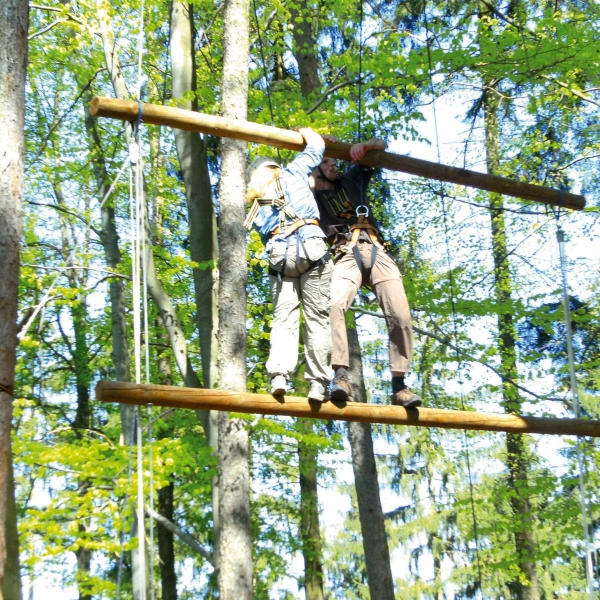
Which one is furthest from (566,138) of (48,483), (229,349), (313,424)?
(48,483)

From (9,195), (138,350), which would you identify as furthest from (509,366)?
(9,195)

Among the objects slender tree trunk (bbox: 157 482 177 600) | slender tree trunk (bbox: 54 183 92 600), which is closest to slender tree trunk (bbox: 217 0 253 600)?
slender tree trunk (bbox: 157 482 177 600)

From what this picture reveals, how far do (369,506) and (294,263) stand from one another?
600 cm

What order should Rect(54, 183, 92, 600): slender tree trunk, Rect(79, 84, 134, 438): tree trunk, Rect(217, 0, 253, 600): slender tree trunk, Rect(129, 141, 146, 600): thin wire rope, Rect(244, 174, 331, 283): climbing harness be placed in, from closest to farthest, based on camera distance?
Rect(129, 141, 146, 600): thin wire rope
Rect(244, 174, 331, 283): climbing harness
Rect(217, 0, 253, 600): slender tree trunk
Rect(79, 84, 134, 438): tree trunk
Rect(54, 183, 92, 600): slender tree trunk

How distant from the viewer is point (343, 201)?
5.89 m

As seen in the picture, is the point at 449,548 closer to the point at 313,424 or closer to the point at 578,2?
the point at 313,424

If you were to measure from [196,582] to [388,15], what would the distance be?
1361 centimetres

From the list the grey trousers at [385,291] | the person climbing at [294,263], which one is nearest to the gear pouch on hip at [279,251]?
the person climbing at [294,263]

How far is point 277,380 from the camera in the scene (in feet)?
17.3

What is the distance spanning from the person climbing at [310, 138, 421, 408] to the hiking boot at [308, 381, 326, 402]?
107mm

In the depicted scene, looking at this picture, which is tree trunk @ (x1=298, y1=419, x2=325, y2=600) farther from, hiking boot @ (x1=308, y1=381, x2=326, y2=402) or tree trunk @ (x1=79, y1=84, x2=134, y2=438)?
hiking boot @ (x1=308, y1=381, x2=326, y2=402)

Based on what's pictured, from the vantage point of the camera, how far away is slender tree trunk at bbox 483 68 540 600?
12.9m

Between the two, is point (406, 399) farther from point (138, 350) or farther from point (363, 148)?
point (138, 350)

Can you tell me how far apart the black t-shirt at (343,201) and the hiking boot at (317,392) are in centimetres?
115
